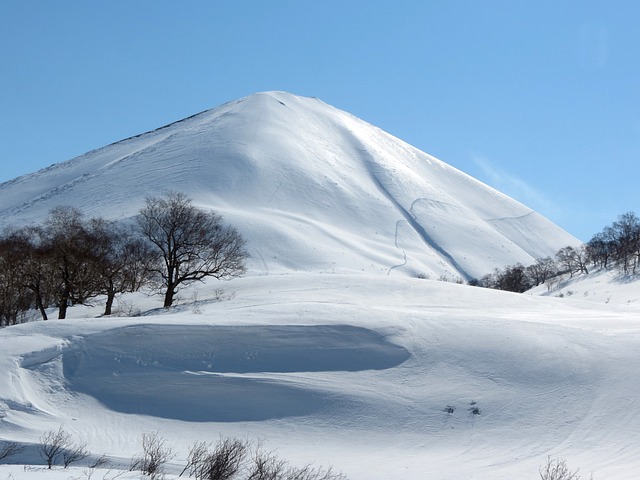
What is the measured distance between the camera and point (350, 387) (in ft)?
66.1

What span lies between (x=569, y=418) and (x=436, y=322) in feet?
20.9

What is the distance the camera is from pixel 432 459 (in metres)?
16.7

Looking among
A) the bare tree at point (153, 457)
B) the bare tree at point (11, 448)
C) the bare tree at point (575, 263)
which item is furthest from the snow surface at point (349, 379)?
the bare tree at point (575, 263)

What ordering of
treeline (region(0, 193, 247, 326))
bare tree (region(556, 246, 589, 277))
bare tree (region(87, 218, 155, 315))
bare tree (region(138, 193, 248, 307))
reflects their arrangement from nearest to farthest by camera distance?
treeline (region(0, 193, 247, 326))
bare tree (region(138, 193, 248, 307))
bare tree (region(87, 218, 155, 315))
bare tree (region(556, 246, 589, 277))

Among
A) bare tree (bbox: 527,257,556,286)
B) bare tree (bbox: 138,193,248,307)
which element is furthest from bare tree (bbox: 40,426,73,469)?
bare tree (bbox: 527,257,556,286)

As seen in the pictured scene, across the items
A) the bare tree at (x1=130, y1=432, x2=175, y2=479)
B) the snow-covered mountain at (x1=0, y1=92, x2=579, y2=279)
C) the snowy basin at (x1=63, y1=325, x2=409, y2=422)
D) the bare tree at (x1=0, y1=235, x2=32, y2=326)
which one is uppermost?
the snow-covered mountain at (x1=0, y1=92, x2=579, y2=279)

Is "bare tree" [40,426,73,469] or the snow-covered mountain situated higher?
the snow-covered mountain

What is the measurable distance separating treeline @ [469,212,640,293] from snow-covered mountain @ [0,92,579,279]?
528 centimetres

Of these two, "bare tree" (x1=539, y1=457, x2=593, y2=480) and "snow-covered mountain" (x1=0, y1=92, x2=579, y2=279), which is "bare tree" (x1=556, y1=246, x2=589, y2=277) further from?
"bare tree" (x1=539, y1=457, x2=593, y2=480)

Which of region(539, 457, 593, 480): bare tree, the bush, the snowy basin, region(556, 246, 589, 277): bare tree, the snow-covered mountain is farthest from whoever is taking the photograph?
the snow-covered mountain

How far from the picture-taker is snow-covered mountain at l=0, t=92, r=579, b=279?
85.9 metres

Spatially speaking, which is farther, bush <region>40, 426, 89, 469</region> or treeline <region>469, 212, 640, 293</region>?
treeline <region>469, 212, 640, 293</region>

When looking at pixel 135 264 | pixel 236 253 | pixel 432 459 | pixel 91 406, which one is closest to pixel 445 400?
pixel 432 459

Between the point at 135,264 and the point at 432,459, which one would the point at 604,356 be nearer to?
the point at 432,459
